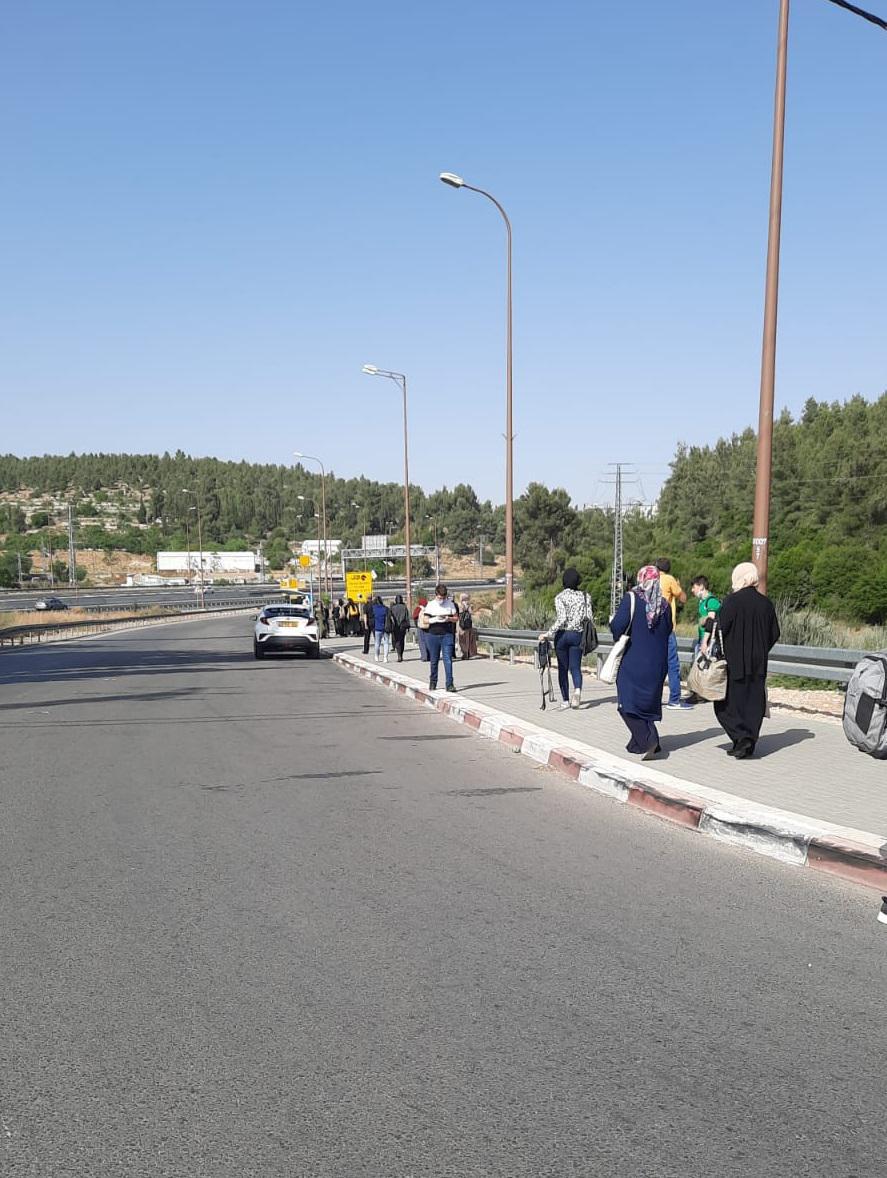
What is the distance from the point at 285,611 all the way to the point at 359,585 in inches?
501

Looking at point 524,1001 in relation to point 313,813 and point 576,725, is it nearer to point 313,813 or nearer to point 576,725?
point 313,813

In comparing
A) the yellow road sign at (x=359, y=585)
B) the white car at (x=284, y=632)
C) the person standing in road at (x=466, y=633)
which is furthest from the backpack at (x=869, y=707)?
the yellow road sign at (x=359, y=585)

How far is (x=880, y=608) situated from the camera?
58.4 meters

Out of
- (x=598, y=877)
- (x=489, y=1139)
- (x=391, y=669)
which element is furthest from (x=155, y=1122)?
(x=391, y=669)

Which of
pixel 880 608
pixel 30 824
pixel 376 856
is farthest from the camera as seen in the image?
pixel 880 608

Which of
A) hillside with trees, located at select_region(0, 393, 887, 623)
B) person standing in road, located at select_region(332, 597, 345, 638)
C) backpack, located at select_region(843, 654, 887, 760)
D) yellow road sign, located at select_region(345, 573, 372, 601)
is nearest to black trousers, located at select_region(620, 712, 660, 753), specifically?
backpack, located at select_region(843, 654, 887, 760)

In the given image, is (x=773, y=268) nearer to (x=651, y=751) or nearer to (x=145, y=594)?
(x=651, y=751)

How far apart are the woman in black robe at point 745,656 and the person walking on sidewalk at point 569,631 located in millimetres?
4311

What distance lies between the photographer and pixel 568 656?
14578 mm

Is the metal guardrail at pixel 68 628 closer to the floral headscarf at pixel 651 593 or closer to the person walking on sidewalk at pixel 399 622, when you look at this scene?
the person walking on sidewalk at pixel 399 622

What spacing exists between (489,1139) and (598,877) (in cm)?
324

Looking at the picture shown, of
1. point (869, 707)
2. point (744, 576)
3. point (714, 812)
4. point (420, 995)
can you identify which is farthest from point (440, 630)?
point (420, 995)

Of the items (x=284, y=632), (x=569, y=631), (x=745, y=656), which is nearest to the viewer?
(x=745, y=656)

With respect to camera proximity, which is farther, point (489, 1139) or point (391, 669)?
point (391, 669)
